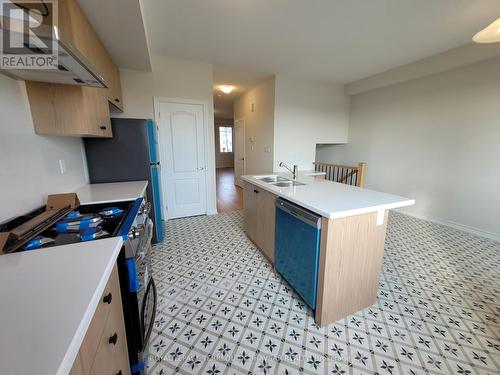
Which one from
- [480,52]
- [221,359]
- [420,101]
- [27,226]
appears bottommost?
[221,359]

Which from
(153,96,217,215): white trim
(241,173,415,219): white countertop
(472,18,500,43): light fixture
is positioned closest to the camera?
(241,173,415,219): white countertop

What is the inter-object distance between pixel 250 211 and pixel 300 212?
1.20 meters

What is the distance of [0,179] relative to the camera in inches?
45.6

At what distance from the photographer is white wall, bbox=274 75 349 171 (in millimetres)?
4199

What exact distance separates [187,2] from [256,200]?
2115 mm

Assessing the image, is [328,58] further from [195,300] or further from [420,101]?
[195,300]

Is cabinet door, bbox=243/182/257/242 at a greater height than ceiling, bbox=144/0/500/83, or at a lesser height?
lesser

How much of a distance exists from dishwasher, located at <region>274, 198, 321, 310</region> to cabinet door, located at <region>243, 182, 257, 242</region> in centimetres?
61

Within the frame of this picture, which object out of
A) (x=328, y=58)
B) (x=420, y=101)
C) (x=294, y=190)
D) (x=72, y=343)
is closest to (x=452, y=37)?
(x=420, y=101)

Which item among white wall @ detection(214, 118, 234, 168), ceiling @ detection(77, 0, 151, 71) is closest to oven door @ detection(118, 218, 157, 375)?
ceiling @ detection(77, 0, 151, 71)

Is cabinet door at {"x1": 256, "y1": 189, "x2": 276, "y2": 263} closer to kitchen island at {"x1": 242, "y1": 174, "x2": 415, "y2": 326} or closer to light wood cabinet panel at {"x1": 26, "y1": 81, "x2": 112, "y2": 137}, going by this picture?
kitchen island at {"x1": 242, "y1": 174, "x2": 415, "y2": 326}

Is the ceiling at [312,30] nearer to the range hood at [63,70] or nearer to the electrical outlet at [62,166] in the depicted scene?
the range hood at [63,70]

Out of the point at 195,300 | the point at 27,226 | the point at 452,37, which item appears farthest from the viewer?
the point at 452,37

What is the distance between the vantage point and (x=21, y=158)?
53.0 inches
